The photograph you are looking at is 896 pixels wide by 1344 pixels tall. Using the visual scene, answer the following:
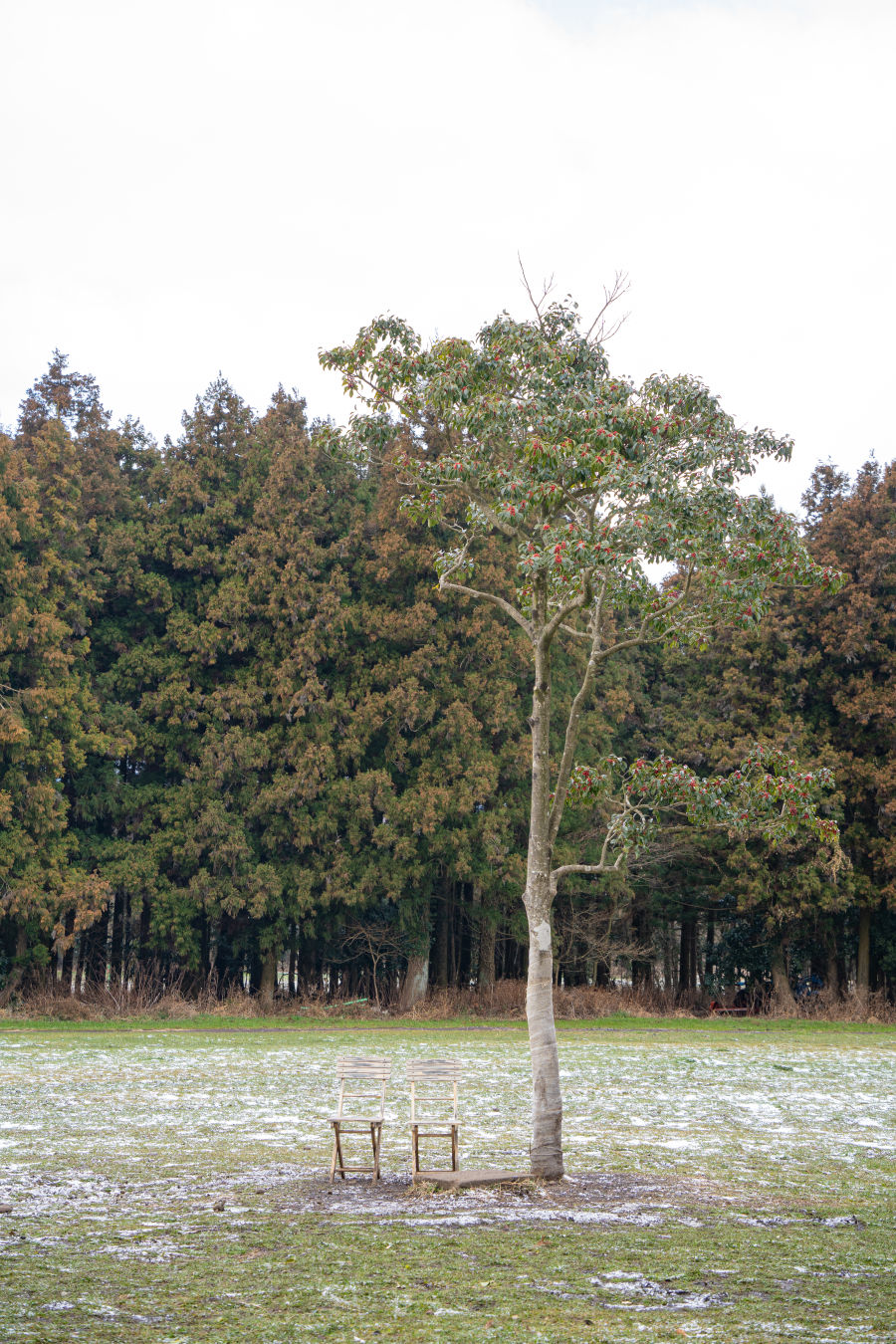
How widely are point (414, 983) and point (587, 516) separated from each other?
22351mm

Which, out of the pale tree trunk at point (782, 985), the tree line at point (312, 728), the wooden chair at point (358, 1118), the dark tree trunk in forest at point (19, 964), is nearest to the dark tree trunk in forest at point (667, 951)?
the tree line at point (312, 728)

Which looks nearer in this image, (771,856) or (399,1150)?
(399,1150)

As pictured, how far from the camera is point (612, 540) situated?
29.3ft

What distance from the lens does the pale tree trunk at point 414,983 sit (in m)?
30.1

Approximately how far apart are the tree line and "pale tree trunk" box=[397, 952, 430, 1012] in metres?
0.08

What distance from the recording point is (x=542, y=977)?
9.31 metres

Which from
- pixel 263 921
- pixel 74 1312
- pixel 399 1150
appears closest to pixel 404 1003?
pixel 263 921

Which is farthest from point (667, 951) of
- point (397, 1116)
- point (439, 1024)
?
point (397, 1116)

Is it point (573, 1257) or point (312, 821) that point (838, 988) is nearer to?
point (312, 821)

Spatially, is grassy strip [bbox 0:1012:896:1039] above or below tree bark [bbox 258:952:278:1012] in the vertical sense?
below

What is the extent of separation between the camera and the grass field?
517 cm

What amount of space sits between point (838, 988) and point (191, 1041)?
19054 millimetres

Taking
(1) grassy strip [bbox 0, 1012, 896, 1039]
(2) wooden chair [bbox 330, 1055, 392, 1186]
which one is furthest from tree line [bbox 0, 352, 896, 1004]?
(2) wooden chair [bbox 330, 1055, 392, 1186]

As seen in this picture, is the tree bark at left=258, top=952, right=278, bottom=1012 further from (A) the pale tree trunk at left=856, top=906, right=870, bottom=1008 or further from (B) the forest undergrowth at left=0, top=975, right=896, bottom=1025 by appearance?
(A) the pale tree trunk at left=856, top=906, right=870, bottom=1008
